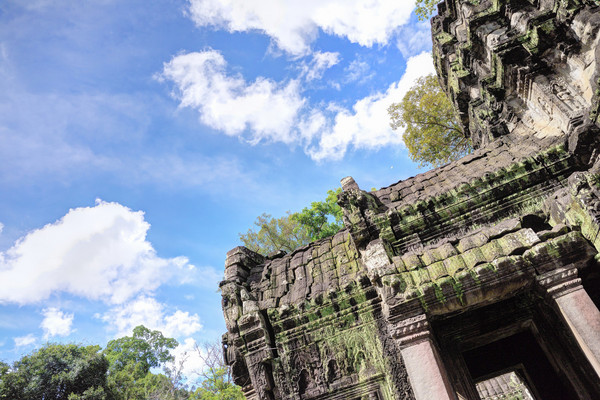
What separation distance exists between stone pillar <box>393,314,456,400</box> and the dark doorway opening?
384 cm

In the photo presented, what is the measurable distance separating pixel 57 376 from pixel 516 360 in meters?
18.9

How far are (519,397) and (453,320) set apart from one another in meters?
11.4

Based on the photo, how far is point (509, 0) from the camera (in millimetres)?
8133

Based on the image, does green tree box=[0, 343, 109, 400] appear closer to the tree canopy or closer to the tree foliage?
the tree canopy

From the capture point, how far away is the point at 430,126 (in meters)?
19.1

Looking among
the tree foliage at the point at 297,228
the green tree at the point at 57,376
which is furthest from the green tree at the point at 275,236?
the green tree at the point at 57,376

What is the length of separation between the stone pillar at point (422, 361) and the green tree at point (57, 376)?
1780 centimetres

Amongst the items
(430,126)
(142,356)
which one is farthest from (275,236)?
(142,356)

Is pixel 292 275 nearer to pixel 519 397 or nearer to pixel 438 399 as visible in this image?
pixel 438 399

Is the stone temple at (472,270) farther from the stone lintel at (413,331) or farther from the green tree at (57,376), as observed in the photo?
the green tree at (57,376)

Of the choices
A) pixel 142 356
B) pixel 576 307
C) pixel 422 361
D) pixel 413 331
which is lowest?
pixel 422 361

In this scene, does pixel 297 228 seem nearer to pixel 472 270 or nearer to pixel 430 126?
pixel 430 126

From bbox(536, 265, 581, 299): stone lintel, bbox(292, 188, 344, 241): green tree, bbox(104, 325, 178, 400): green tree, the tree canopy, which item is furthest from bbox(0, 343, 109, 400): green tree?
bbox(536, 265, 581, 299): stone lintel

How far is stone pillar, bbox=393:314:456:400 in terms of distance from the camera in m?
4.16
